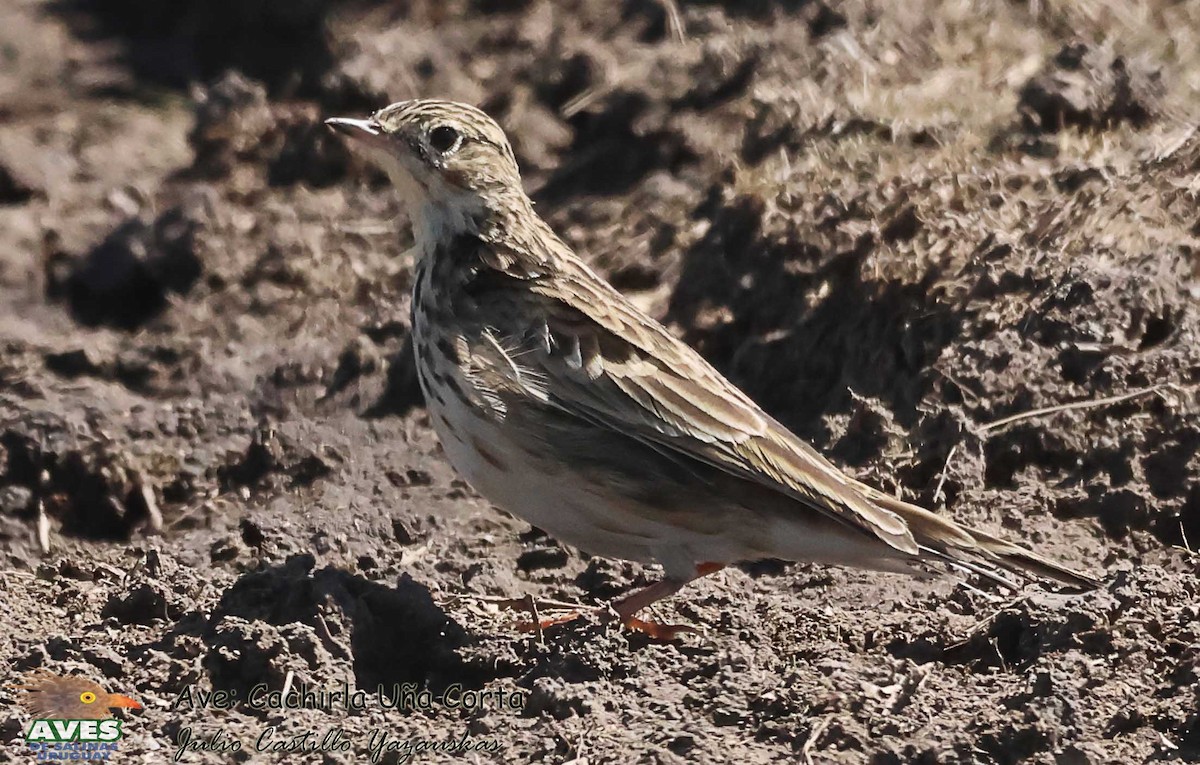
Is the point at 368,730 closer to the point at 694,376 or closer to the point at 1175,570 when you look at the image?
the point at 694,376

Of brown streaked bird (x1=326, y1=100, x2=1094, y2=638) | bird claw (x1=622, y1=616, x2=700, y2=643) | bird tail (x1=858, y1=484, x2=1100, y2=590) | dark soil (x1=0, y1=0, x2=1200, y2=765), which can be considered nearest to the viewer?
dark soil (x1=0, y1=0, x2=1200, y2=765)

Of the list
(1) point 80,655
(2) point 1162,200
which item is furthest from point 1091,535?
(1) point 80,655

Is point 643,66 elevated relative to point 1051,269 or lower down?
elevated

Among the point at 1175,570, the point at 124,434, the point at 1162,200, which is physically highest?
the point at 1162,200

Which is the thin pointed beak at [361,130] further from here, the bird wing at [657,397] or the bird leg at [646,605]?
the bird leg at [646,605]

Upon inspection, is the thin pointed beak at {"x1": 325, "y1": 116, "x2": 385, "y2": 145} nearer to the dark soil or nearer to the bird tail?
the dark soil

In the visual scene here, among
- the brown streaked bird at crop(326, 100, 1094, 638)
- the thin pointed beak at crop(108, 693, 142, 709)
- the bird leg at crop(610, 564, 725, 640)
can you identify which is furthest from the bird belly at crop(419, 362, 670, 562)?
the thin pointed beak at crop(108, 693, 142, 709)

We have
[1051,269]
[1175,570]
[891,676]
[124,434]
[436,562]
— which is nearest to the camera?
[891,676]
